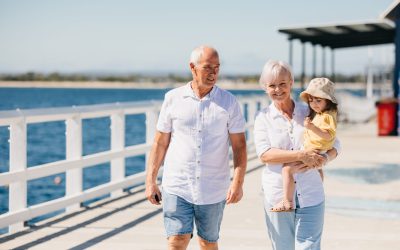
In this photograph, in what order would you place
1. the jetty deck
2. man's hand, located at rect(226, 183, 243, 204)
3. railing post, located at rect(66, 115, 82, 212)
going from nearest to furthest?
man's hand, located at rect(226, 183, 243, 204) → the jetty deck → railing post, located at rect(66, 115, 82, 212)

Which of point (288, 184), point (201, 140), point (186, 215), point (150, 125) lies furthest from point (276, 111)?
point (150, 125)

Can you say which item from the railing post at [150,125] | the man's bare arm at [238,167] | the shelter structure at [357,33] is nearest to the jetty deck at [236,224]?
the railing post at [150,125]

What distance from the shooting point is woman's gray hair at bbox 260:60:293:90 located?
395 cm

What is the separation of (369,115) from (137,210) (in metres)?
24.8

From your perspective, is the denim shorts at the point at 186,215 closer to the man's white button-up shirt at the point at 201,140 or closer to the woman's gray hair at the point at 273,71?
the man's white button-up shirt at the point at 201,140

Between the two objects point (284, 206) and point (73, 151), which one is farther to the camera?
point (73, 151)

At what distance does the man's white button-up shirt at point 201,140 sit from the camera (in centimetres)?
430

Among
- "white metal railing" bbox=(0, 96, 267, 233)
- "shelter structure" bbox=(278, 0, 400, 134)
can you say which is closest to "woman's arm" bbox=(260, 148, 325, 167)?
"white metal railing" bbox=(0, 96, 267, 233)

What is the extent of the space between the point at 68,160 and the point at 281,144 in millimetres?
4539

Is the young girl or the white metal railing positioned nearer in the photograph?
the young girl

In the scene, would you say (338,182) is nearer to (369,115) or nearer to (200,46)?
(200,46)

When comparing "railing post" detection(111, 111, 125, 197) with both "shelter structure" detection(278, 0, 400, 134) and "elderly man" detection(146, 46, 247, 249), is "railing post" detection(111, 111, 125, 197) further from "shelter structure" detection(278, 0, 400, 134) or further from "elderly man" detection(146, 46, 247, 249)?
"shelter structure" detection(278, 0, 400, 134)

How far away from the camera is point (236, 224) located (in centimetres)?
741

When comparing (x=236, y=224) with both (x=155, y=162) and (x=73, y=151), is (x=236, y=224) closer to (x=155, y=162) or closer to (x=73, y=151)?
(x=73, y=151)
